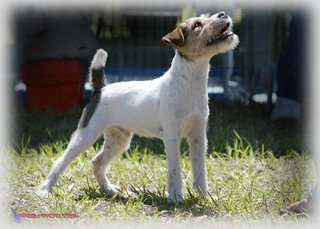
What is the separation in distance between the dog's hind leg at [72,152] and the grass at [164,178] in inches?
3.4

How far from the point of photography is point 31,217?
3.92 meters

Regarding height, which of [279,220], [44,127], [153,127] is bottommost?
[44,127]

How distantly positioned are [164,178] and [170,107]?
Answer: 94cm

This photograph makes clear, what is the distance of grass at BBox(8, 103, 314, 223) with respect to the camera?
400 cm

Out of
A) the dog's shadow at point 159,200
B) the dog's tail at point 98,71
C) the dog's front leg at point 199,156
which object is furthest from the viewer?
the dog's tail at point 98,71

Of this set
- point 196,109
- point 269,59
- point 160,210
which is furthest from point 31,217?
point 269,59

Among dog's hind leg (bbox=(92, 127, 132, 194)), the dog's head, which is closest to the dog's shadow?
dog's hind leg (bbox=(92, 127, 132, 194))

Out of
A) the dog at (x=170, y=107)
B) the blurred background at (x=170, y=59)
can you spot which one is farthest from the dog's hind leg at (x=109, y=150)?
the blurred background at (x=170, y=59)

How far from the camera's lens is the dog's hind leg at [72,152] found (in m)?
4.52

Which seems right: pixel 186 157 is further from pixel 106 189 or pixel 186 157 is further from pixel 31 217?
pixel 31 217

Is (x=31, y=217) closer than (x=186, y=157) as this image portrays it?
Yes

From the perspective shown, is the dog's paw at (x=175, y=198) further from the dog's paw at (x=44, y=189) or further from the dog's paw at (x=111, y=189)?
the dog's paw at (x=44, y=189)

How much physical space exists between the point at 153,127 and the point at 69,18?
14.7 ft

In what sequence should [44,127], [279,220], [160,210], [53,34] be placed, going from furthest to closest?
[53,34] → [44,127] → [160,210] → [279,220]
